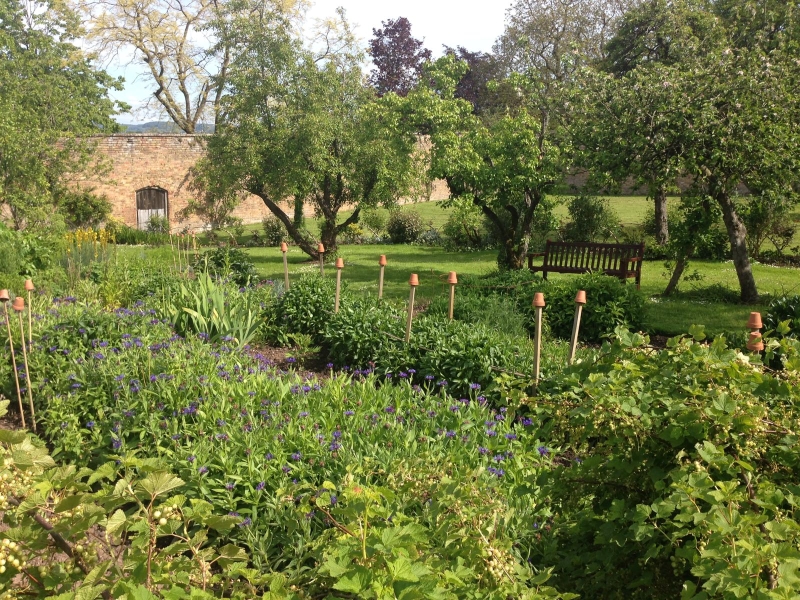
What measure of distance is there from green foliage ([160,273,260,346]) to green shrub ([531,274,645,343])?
11.9 feet

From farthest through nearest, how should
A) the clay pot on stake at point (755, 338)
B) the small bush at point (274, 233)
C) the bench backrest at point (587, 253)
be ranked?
the small bush at point (274, 233) < the bench backrest at point (587, 253) < the clay pot on stake at point (755, 338)

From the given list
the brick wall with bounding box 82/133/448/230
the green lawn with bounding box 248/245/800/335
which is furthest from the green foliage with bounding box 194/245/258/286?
the brick wall with bounding box 82/133/448/230

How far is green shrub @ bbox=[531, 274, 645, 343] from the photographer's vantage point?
8430 mm

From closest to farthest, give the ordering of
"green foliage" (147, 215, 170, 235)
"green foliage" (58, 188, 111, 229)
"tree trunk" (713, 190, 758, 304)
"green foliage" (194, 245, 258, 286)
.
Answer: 1. "tree trunk" (713, 190, 758, 304)
2. "green foliage" (194, 245, 258, 286)
3. "green foliage" (58, 188, 111, 229)
4. "green foliage" (147, 215, 170, 235)

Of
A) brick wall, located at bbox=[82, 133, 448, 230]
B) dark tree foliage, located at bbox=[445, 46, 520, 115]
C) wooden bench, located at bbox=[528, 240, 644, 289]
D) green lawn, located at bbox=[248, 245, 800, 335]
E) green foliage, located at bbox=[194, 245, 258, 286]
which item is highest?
dark tree foliage, located at bbox=[445, 46, 520, 115]

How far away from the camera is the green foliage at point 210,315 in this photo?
276 inches

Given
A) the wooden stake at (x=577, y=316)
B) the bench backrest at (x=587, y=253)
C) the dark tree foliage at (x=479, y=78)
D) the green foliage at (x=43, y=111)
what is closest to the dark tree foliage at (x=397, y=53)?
the dark tree foliage at (x=479, y=78)

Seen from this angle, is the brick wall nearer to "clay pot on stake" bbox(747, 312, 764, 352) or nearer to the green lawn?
the green lawn

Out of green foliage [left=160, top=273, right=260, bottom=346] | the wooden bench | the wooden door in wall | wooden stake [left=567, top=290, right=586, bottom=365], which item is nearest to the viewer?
wooden stake [left=567, top=290, right=586, bottom=365]

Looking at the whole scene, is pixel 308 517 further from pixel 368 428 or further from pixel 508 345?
Result: pixel 508 345

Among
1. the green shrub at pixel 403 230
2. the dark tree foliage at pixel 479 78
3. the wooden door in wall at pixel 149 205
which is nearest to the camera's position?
the green shrub at pixel 403 230

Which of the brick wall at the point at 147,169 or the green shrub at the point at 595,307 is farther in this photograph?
the brick wall at the point at 147,169

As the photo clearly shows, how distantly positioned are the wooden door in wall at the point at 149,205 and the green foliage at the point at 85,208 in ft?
4.54

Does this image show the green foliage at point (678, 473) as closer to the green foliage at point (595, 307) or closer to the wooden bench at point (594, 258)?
the green foliage at point (595, 307)
